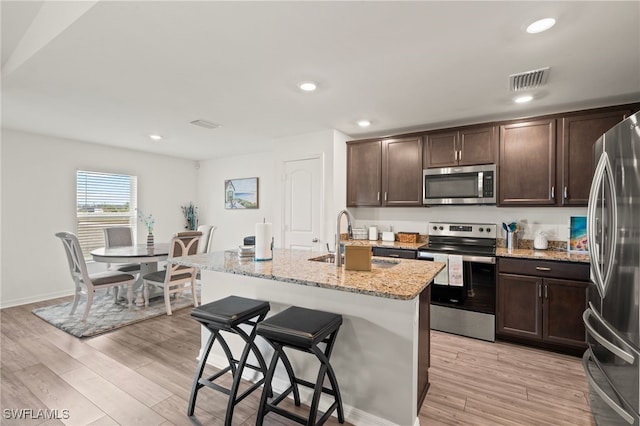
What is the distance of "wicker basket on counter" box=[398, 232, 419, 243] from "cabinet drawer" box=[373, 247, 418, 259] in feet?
1.58

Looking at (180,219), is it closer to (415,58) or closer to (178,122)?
(178,122)

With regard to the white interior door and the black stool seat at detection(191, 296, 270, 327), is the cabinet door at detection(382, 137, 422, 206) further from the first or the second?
the black stool seat at detection(191, 296, 270, 327)

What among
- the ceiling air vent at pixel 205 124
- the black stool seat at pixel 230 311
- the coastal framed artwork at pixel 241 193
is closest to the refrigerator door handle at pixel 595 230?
the black stool seat at pixel 230 311

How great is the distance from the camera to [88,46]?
1.98 m

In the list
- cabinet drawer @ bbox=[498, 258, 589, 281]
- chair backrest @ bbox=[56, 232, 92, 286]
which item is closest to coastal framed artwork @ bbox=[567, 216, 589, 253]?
cabinet drawer @ bbox=[498, 258, 589, 281]

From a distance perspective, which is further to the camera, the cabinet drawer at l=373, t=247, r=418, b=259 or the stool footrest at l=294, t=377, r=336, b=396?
the cabinet drawer at l=373, t=247, r=418, b=259

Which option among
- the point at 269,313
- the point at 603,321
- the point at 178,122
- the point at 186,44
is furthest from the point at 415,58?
the point at 178,122

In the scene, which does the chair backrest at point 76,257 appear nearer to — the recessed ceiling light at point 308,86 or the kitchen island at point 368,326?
the kitchen island at point 368,326

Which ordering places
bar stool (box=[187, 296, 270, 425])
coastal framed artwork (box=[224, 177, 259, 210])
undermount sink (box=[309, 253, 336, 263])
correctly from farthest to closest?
coastal framed artwork (box=[224, 177, 259, 210]), undermount sink (box=[309, 253, 336, 263]), bar stool (box=[187, 296, 270, 425])

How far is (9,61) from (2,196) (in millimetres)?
2642

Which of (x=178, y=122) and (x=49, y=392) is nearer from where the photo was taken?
(x=49, y=392)

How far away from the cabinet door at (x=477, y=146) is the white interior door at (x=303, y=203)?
1748mm

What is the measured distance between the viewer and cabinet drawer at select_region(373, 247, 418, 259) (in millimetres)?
3412

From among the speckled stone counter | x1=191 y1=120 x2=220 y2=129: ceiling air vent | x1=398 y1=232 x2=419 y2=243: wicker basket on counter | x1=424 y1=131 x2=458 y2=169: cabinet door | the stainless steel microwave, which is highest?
x1=191 y1=120 x2=220 y2=129: ceiling air vent
